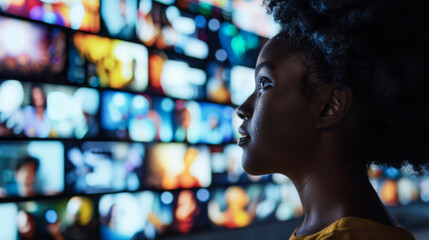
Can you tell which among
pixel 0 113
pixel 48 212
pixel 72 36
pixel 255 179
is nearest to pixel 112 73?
pixel 72 36

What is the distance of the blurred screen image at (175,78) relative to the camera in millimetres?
3633

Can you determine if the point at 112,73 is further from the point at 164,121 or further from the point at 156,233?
the point at 156,233

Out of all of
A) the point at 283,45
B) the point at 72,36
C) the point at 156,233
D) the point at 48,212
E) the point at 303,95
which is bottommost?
the point at 156,233

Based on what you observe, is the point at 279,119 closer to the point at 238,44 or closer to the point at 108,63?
the point at 108,63

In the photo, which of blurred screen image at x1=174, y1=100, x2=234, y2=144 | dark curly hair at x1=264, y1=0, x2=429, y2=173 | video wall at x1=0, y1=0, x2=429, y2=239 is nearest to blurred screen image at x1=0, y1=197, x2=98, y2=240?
video wall at x1=0, y1=0, x2=429, y2=239

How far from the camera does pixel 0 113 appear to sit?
2.71 meters

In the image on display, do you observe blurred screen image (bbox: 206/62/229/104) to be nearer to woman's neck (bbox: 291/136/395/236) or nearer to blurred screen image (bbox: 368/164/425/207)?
Result: blurred screen image (bbox: 368/164/425/207)

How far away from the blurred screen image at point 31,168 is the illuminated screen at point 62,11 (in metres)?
0.84

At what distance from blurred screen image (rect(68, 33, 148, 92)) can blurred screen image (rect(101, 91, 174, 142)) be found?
0.10 metres

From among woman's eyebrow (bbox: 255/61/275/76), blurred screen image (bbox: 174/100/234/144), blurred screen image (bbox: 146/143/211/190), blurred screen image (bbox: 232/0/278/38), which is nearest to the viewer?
woman's eyebrow (bbox: 255/61/275/76)

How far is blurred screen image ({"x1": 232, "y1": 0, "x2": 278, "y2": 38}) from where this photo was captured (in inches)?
180

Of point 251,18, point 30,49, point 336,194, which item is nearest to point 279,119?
point 336,194

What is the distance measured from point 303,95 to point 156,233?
2.82 m

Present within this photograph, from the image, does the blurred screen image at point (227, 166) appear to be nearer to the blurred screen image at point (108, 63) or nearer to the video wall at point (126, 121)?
the video wall at point (126, 121)
